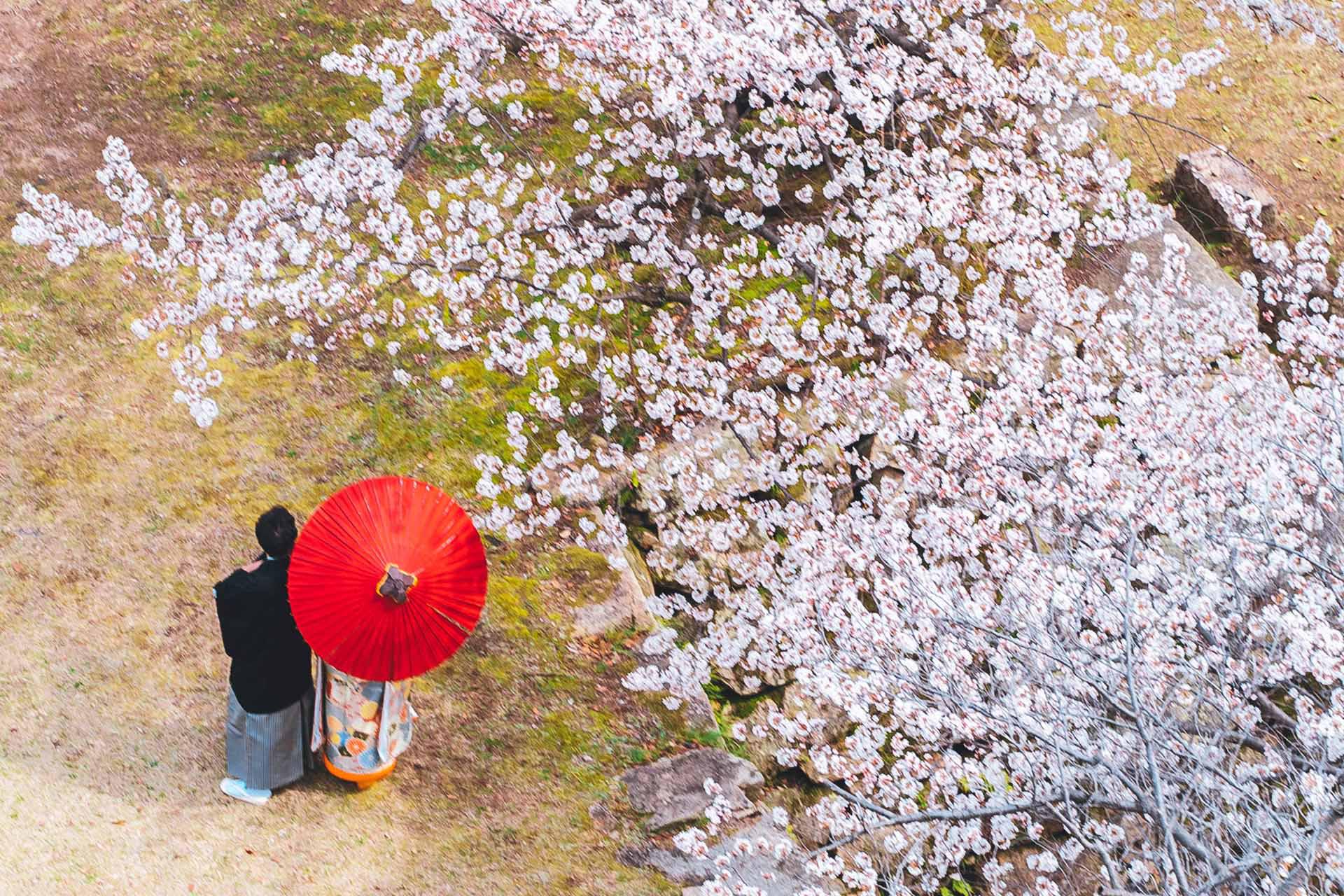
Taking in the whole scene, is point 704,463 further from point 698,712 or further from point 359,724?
point 359,724

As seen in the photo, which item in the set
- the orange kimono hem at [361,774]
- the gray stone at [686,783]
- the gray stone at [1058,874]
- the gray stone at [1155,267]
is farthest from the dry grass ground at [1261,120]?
the orange kimono hem at [361,774]

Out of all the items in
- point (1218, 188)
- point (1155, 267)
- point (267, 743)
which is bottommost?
point (267, 743)

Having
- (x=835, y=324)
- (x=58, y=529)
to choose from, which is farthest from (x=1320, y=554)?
(x=58, y=529)

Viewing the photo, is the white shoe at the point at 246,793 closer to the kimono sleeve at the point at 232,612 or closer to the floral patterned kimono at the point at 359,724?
the floral patterned kimono at the point at 359,724

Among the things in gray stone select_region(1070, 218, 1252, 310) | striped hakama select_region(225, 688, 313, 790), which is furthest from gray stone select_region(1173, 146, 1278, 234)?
striped hakama select_region(225, 688, 313, 790)

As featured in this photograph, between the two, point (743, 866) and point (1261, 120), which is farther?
point (1261, 120)

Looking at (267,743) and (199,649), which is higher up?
(267,743)

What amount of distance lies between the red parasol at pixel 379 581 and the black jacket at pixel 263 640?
287mm

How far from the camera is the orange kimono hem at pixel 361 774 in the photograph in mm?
5547

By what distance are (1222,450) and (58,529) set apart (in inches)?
289

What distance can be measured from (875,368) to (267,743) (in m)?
4.54

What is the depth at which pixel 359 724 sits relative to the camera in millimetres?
5359

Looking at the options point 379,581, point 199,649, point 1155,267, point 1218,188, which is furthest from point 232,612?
point 1218,188

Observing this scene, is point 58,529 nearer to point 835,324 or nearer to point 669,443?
point 669,443
